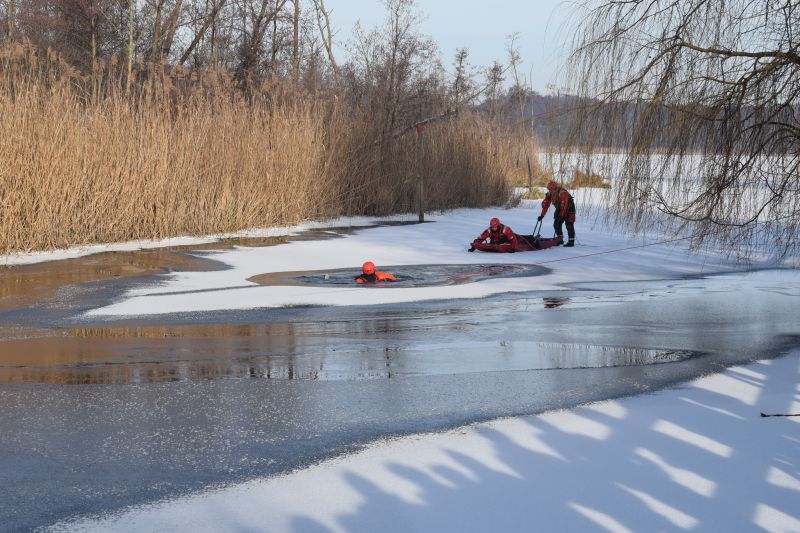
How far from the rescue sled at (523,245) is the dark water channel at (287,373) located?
513 cm

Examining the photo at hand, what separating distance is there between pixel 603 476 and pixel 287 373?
2.87 metres

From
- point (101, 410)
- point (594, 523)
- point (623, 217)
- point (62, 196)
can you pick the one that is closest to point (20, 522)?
point (101, 410)

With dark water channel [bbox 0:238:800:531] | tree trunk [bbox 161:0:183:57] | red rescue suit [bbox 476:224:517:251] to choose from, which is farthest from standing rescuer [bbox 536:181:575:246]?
tree trunk [bbox 161:0:183:57]

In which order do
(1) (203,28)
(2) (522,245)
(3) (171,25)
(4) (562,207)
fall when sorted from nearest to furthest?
(2) (522,245) → (4) (562,207) → (3) (171,25) → (1) (203,28)

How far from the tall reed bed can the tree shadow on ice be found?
11503 mm

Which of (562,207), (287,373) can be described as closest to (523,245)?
(562,207)

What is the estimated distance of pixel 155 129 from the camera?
17812 mm

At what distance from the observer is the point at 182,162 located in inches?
723

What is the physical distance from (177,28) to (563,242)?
2302 centimetres

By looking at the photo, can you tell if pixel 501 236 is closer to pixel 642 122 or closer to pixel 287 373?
pixel 642 122

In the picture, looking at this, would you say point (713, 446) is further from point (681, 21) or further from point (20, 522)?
point (681, 21)

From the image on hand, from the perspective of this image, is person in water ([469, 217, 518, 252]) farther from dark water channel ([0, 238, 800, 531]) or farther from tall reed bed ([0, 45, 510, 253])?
tall reed bed ([0, 45, 510, 253])

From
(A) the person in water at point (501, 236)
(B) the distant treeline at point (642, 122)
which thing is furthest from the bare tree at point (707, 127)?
(A) the person in water at point (501, 236)

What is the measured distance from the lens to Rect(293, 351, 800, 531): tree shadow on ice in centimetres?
410
